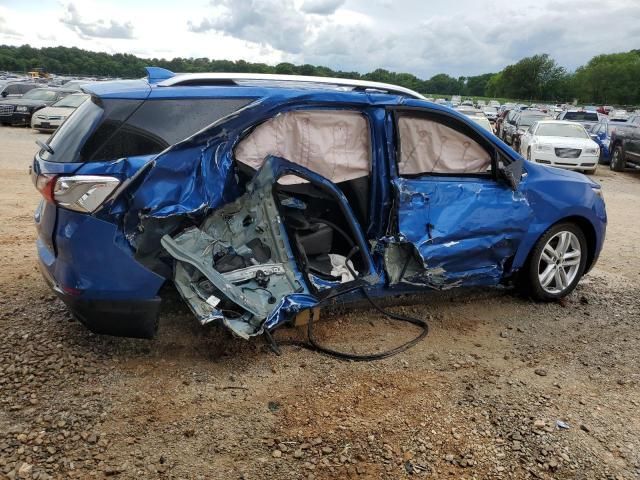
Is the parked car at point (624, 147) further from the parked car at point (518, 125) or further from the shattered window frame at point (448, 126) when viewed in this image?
the shattered window frame at point (448, 126)

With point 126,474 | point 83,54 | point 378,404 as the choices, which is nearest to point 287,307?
point 378,404

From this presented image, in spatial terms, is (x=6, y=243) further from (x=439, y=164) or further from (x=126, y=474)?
(x=439, y=164)

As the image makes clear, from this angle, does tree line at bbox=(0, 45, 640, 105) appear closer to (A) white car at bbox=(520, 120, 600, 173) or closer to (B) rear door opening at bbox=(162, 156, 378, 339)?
(A) white car at bbox=(520, 120, 600, 173)

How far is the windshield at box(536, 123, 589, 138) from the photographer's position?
15430mm

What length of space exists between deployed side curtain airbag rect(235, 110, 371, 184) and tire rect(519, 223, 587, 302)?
6.01 ft

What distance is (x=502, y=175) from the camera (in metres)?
4.47

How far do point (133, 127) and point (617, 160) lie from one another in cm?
1641

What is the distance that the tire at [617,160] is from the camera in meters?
16.1

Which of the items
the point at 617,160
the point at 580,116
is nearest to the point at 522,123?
the point at 617,160

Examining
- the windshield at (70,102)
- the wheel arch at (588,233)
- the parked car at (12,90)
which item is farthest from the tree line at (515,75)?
the wheel arch at (588,233)

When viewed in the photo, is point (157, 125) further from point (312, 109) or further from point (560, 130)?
point (560, 130)

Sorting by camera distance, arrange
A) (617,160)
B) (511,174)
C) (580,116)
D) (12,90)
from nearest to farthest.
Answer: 1. (511,174)
2. (617,160)
3. (580,116)
4. (12,90)

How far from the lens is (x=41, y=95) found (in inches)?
869

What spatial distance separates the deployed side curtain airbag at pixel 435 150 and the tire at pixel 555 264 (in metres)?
0.94
